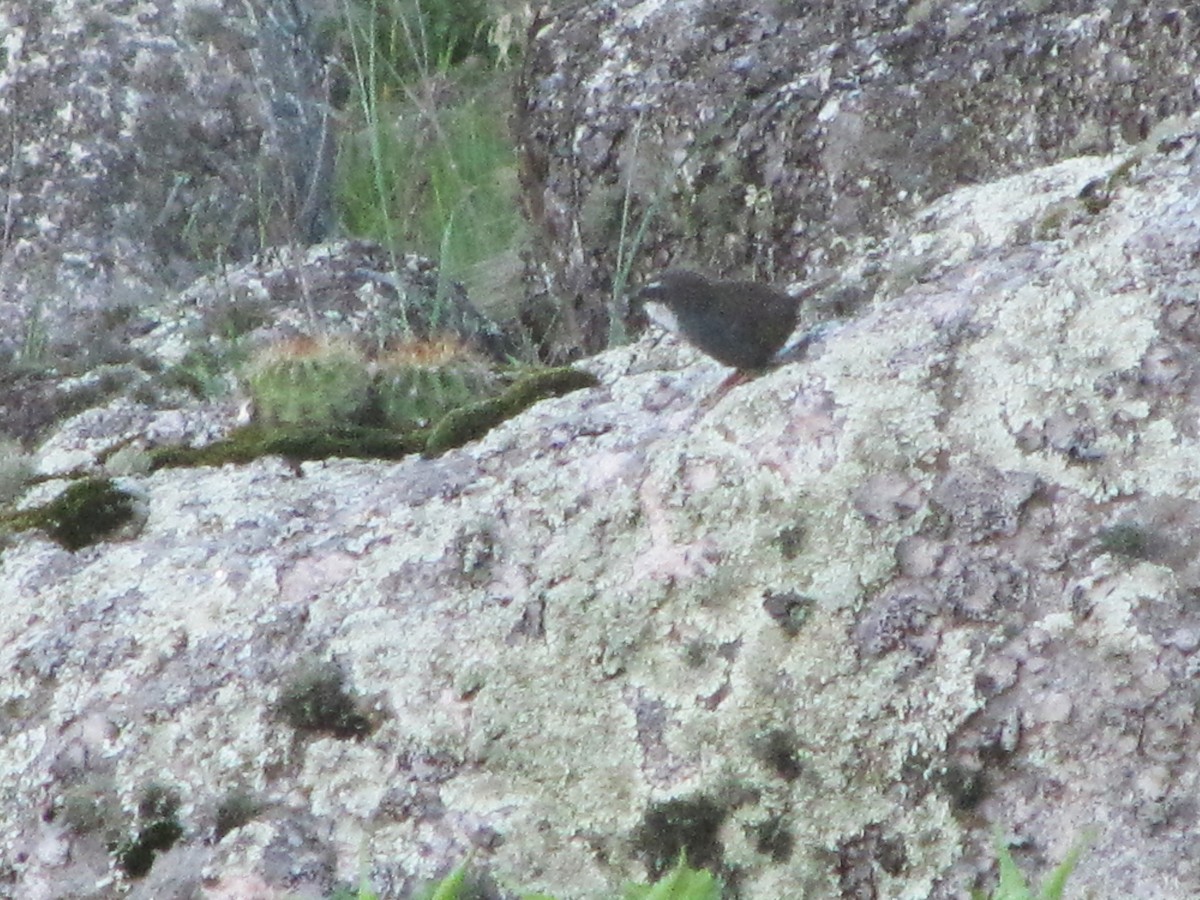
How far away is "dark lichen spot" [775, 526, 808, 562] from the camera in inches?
108

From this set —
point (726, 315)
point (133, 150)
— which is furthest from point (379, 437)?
point (133, 150)

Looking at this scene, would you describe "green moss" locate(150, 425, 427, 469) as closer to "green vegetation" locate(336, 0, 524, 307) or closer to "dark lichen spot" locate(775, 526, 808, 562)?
"dark lichen spot" locate(775, 526, 808, 562)

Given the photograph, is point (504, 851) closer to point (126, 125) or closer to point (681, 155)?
point (681, 155)

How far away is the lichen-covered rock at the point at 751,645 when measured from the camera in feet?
8.16

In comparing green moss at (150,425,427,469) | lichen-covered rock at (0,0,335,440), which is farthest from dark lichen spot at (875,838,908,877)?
lichen-covered rock at (0,0,335,440)

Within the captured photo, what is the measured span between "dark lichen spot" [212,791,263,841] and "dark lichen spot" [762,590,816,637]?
0.95m

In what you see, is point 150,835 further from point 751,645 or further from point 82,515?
point 751,645

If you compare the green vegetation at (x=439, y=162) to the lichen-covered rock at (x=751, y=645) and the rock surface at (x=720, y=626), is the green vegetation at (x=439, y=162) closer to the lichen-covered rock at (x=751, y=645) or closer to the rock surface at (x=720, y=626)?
the rock surface at (x=720, y=626)

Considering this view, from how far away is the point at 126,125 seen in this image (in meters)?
6.46

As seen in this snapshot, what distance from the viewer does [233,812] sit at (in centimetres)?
275

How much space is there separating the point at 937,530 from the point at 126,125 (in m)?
4.77

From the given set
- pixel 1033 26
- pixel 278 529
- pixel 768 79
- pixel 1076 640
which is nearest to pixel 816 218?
pixel 768 79

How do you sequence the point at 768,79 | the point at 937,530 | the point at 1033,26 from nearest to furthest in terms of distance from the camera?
the point at 937,530
the point at 1033,26
the point at 768,79

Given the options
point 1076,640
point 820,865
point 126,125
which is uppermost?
point 126,125
